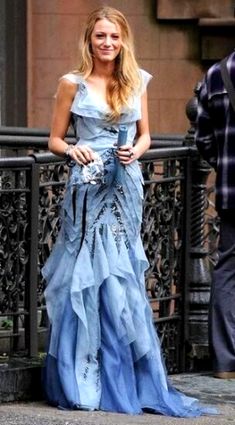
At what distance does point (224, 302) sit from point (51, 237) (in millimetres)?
935

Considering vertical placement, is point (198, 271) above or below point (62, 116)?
below

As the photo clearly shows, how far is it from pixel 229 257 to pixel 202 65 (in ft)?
18.4

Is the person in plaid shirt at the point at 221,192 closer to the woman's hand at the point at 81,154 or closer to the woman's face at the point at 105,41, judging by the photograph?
the woman's face at the point at 105,41

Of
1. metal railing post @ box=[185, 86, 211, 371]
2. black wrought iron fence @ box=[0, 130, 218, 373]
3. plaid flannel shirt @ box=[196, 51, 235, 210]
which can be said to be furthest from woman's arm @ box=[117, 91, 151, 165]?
metal railing post @ box=[185, 86, 211, 371]

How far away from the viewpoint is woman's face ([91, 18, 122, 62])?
7.16 meters

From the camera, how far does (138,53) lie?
1342 centimetres

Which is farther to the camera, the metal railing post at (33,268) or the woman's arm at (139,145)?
the metal railing post at (33,268)

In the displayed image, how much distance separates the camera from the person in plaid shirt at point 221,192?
7.96 meters

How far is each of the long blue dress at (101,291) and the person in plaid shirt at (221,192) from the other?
798 mm

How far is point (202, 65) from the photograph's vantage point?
1346 cm

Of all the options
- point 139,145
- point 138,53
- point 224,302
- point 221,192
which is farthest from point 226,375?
point 138,53

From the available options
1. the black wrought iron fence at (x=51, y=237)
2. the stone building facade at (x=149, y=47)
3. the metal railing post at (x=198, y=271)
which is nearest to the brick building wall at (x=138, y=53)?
the stone building facade at (x=149, y=47)

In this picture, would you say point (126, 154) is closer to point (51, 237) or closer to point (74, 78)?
point (74, 78)

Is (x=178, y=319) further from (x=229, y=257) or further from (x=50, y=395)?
(x=50, y=395)
